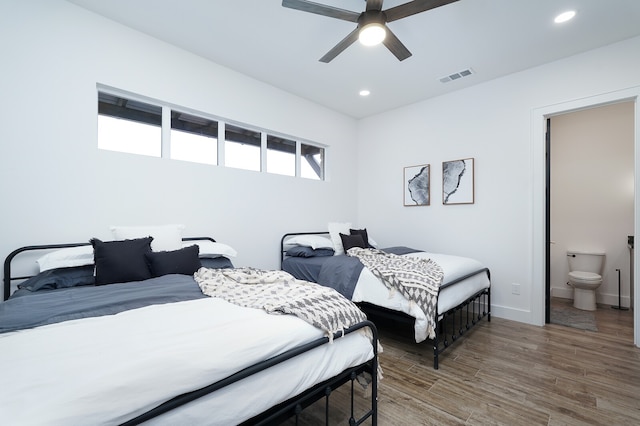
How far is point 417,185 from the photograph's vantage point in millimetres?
4336

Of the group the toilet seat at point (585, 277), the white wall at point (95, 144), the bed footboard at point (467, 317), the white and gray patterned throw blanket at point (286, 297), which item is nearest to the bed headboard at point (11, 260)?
the white wall at point (95, 144)

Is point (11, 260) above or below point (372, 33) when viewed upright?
below

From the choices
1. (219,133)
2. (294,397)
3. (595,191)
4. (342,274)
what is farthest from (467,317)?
(219,133)

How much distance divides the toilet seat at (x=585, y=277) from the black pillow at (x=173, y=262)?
454 cm

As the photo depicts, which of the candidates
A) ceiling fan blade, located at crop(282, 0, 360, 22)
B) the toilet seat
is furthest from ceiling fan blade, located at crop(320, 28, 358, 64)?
the toilet seat

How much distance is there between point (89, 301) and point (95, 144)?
165cm

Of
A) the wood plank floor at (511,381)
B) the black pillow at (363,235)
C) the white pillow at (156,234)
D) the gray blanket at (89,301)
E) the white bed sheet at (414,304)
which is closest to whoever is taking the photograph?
the gray blanket at (89,301)

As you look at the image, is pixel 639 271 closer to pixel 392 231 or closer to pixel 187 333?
pixel 392 231

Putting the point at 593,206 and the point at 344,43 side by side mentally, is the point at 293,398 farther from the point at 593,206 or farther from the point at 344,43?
the point at 593,206

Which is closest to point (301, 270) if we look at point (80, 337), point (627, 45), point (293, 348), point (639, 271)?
point (293, 348)

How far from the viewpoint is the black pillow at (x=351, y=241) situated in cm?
376

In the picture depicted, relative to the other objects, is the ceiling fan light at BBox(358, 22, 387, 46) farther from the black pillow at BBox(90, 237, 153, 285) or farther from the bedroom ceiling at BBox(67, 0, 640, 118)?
the black pillow at BBox(90, 237, 153, 285)

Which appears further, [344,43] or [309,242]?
[309,242]

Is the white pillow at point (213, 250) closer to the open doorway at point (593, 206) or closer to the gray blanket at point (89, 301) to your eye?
the gray blanket at point (89, 301)
